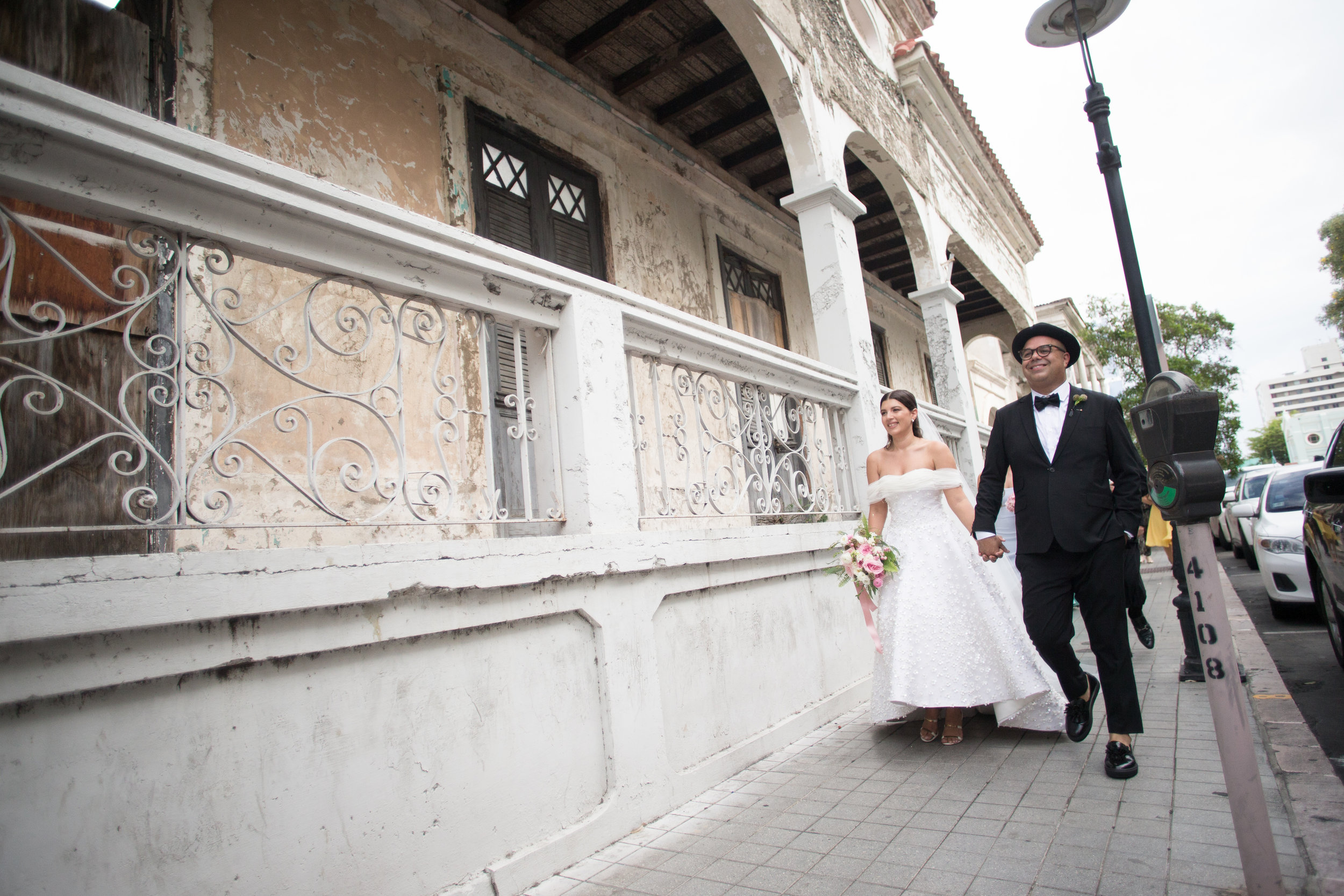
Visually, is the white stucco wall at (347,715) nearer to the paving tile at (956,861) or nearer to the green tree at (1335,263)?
the paving tile at (956,861)

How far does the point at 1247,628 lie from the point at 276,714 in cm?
769

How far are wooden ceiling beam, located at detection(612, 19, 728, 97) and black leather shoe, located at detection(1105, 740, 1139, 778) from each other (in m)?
6.21

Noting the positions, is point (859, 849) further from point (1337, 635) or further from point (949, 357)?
point (949, 357)

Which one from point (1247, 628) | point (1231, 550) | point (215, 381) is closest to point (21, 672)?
point (215, 381)

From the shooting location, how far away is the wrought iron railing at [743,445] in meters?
3.79

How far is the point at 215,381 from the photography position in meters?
2.09

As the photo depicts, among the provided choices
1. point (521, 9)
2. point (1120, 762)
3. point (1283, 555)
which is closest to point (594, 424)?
point (1120, 762)

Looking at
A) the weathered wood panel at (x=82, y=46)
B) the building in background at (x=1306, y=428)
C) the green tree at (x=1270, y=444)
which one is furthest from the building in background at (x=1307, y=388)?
the weathered wood panel at (x=82, y=46)

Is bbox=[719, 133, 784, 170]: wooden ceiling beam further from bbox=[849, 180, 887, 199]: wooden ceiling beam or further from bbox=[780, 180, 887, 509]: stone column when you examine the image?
bbox=[780, 180, 887, 509]: stone column

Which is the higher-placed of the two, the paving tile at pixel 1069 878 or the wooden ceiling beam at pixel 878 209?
the wooden ceiling beam at pixel 878 209

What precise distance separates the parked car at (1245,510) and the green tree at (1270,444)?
86015mm

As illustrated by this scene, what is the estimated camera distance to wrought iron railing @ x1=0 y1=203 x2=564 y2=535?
6.70 feet

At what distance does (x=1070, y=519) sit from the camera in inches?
127

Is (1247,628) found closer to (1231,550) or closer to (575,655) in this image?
(575,655)
